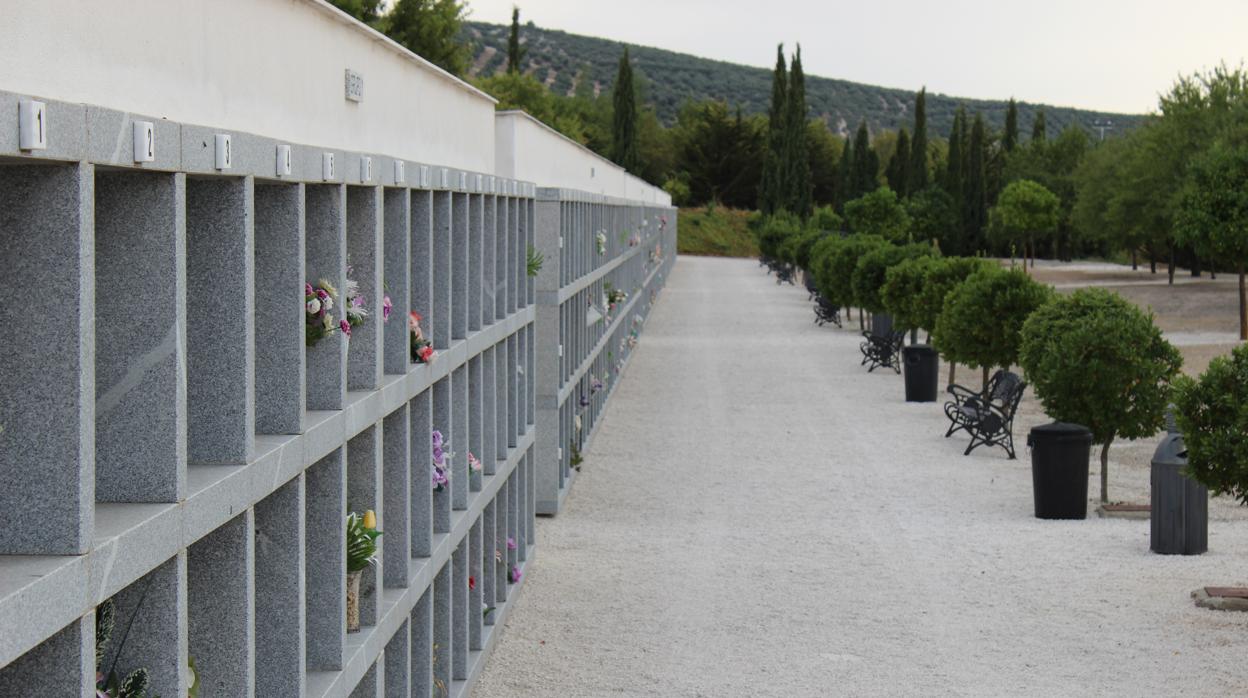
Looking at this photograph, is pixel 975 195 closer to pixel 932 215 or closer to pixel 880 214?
pixel 932 215

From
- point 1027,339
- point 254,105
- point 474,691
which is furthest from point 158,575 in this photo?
point 1027,339

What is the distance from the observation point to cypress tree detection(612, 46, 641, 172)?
73062mm

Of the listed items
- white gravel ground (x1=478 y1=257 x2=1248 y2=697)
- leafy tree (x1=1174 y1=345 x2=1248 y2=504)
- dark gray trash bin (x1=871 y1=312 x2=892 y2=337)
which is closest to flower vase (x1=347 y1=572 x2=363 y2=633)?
white gravel ground (x1=478 y1=257 x2=1248 y2=697)

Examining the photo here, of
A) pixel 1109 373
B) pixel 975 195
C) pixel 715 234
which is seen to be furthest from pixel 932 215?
pixel 1109 373

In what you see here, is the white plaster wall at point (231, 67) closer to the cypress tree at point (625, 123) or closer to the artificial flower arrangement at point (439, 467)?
the artificial flower arrangement at point (439, 467)

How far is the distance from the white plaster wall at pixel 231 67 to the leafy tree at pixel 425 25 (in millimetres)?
42729

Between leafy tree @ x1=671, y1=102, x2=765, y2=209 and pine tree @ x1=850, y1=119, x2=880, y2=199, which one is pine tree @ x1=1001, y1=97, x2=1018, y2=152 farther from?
leafy tree @ x1=671, y1=102, x2=765, y2=209

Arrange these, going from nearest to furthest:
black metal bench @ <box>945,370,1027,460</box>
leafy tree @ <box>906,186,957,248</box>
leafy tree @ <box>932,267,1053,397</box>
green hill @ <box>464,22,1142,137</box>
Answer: black metal bench @ <box>945,370,1027,460</box>, leafy tree @ <box>932,267,1053,397</box>, leafy tree @ <box>906,186,957,248</box>, green hill @ <box>464,22,1142,137</box>

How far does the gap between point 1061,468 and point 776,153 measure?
62.9 m

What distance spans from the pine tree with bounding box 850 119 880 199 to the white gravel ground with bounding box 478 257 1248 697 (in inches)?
2569

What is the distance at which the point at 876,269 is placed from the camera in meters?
27.9

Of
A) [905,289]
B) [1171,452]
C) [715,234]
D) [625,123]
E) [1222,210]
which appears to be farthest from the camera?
[715,234]

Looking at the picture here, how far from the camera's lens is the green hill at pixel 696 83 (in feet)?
510

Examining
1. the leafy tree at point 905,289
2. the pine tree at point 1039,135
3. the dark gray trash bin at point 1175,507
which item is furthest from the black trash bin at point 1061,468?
the pine tree at point 1039,135
